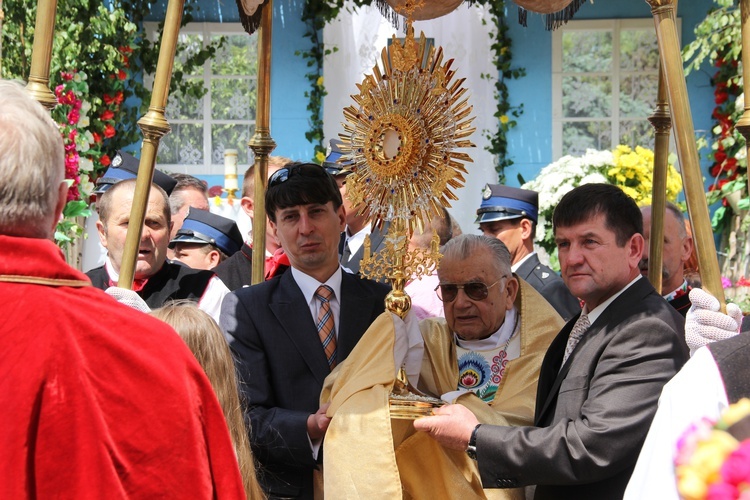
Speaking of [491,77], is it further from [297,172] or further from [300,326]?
[300,326]

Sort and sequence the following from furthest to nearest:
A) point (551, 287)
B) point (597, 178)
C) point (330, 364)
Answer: point (597, 178)
point (551, 287)
point (330, 364)

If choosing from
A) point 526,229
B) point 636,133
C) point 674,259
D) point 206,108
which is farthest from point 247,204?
point 636,133

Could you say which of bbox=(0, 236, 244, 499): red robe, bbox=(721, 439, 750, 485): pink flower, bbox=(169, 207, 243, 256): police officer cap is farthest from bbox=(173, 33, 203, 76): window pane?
bbox=(721, 439, 750, 485): pink flower

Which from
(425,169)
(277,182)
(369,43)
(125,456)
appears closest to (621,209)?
(425,169)

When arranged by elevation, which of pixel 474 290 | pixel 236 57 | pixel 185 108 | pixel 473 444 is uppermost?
pixel 236 57

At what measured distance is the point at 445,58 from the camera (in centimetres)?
904

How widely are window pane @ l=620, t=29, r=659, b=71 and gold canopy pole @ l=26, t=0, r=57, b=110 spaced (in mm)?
7213

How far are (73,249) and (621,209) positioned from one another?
17.6 ft

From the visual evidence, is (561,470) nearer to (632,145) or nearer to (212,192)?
(212,192)

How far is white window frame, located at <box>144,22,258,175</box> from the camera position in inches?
378

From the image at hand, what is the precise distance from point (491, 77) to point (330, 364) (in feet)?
19.6

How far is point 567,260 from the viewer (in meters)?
3.40

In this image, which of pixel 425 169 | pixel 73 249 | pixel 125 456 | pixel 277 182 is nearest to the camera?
pixel 125 456

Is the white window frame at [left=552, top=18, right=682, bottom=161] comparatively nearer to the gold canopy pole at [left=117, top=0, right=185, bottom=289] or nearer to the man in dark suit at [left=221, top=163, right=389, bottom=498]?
the man in dark suit at [left=221, top=163, right=389, bottom=498]
